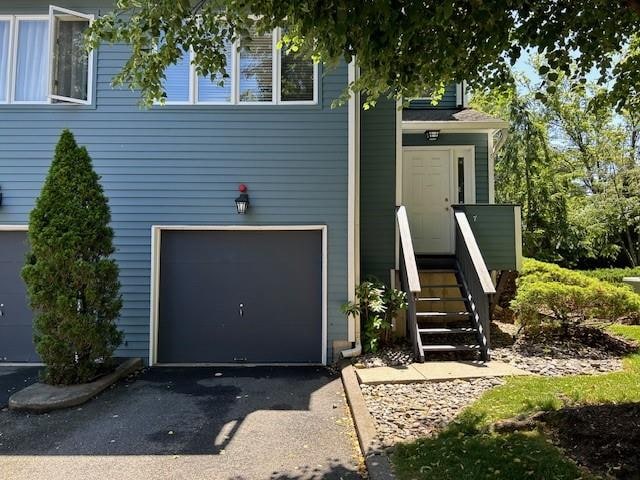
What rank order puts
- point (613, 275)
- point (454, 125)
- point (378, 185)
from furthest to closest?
point (613, 275), point (454, 125), point (378, 185)

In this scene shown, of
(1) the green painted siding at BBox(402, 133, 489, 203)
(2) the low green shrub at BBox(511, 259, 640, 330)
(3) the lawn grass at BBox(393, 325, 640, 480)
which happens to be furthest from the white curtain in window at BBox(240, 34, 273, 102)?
(3) the lawn grass at BBox(393, 325, 640, 480)

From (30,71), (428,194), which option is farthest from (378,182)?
(30,71)

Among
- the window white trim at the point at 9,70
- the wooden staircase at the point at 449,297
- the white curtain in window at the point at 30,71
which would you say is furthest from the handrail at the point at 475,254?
the window white trim at the point at 9,70

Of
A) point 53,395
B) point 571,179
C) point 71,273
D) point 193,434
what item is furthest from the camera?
point 571,179

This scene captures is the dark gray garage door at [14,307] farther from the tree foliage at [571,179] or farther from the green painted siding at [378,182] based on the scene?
the tree foliage at [571,179]

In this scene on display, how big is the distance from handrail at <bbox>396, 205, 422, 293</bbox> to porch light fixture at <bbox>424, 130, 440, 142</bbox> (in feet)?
7.10

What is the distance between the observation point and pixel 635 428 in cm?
341

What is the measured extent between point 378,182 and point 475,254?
2.16 metres

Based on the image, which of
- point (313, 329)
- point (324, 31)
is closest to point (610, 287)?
point (313, 329)

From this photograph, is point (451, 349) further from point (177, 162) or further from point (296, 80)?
point (177, 162)

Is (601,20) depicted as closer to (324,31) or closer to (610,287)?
(324,31)

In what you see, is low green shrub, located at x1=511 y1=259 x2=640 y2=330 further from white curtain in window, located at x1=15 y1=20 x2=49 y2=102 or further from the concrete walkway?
white curtain in window, located at x1=15 y1=20 x2=49 y2=102

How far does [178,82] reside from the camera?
7.12 metres

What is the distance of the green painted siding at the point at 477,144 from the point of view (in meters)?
9.17
